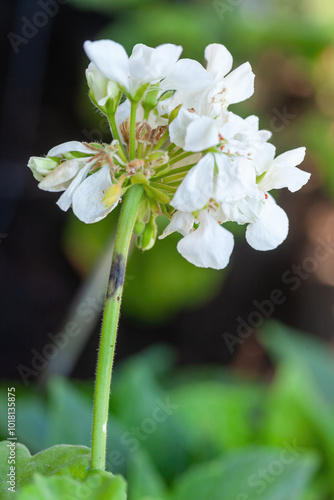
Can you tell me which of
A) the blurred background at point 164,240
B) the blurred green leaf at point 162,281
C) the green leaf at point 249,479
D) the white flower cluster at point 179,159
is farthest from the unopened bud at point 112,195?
the blurred green leaf at point 162,281

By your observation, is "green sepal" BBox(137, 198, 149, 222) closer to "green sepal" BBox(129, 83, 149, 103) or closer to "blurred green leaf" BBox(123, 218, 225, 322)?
"green sepal" BBox(129, 83, 149, 103)

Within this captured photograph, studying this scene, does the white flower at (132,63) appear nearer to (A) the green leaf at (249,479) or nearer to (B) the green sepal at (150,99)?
(B) the green sepal at (150,99)

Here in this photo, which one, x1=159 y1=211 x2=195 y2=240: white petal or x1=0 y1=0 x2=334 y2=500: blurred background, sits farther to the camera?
x1=0 y1=0 x2=334 y2=500: blurred background

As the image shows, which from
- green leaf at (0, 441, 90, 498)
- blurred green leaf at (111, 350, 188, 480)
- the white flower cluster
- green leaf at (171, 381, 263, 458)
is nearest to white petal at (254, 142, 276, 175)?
the white flower cluster

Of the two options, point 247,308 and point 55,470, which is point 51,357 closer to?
point 247,308

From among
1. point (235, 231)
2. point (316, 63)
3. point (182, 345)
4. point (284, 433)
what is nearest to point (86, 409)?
point (284, 433)

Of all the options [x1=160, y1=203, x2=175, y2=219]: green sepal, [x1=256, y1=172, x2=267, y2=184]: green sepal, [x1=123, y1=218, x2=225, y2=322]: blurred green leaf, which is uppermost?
[x1=256, y1=172, x2=267, y2=184]: green sepal
